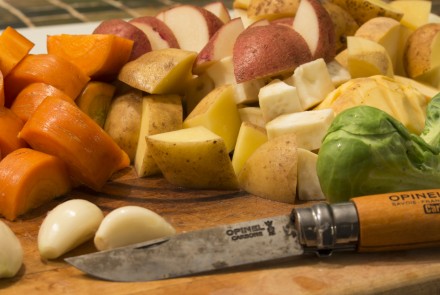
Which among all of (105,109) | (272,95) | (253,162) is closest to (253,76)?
(272,95)

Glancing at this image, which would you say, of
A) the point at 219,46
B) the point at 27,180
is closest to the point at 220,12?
the point at 219,46

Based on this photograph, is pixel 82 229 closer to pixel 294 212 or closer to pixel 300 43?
pixel 294 212

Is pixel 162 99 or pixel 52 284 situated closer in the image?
pixel 52 284

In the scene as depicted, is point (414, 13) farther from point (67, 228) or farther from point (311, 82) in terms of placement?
point (67, 228)

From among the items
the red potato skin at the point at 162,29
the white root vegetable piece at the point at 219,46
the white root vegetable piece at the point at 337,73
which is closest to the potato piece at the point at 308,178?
→ the white root vegetable piece at the point at 337,73

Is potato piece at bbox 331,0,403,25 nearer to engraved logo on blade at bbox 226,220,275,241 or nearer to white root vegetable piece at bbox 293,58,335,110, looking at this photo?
white root vegetable piece at bbox 293,58,335,110

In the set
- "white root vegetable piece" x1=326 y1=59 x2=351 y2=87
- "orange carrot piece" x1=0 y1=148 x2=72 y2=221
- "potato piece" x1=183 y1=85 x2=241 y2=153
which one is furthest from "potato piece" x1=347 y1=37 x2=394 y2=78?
"orange carrot piece" x1=0 y1=148 x2=72 y2=221

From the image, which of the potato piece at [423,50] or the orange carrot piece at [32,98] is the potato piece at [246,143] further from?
the potato piece at [423,50]
